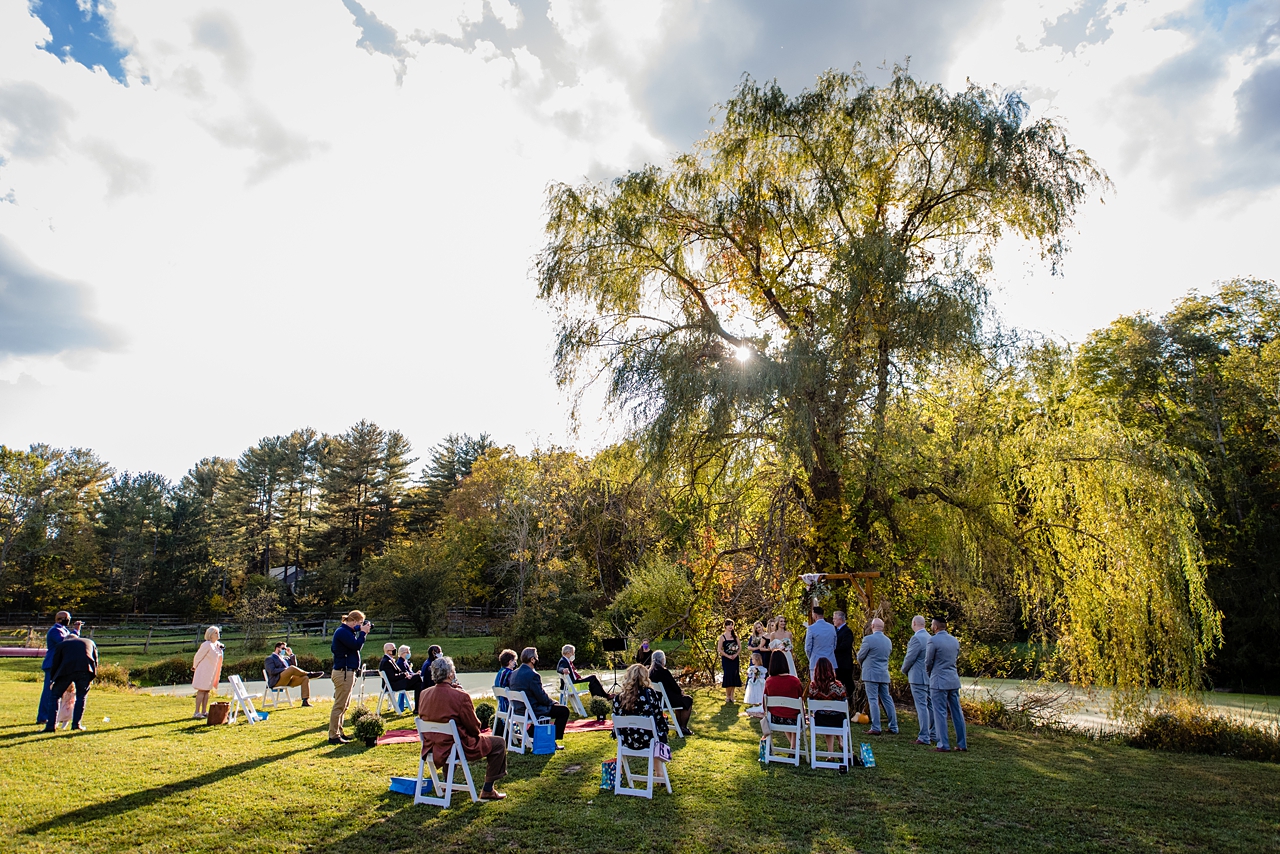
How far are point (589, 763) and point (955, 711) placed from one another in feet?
14.7

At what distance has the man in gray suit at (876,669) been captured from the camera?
880 centimetres

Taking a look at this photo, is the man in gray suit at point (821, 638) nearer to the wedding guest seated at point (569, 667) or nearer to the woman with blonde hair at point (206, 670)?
the wedding guest seated at point (569, 667)

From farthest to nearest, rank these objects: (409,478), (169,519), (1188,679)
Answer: (409,478)
(169,519)
(1188,679)

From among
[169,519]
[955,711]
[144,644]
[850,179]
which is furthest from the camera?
[169,519]

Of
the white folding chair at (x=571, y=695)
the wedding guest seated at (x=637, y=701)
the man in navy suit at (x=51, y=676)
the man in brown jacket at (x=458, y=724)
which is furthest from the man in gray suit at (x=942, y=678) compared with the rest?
the man in navy suit at (x=51, y=676)

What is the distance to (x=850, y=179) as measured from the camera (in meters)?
11.8

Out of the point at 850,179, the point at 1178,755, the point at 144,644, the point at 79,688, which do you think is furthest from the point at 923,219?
the point at 144,644

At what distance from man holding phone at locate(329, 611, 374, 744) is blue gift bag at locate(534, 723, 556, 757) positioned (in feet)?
8.05

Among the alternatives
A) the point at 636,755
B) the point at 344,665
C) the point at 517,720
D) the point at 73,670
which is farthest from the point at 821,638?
the point at 73,670

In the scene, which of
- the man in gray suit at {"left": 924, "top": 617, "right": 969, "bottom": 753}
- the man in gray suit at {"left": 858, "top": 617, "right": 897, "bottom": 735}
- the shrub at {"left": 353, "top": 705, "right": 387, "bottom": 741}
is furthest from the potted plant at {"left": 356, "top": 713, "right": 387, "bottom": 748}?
the man in gray suit at {"left": 924, "top": 617, "right": 969, "bottom": 753}

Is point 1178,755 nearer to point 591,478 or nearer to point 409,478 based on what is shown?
point 591,478

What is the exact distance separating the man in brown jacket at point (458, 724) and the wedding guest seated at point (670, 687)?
285 cm

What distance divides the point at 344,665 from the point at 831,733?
19.8 ft

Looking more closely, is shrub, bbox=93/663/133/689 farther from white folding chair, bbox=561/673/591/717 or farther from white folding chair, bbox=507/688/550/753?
white folding chair, bbox=507/688/550/753
